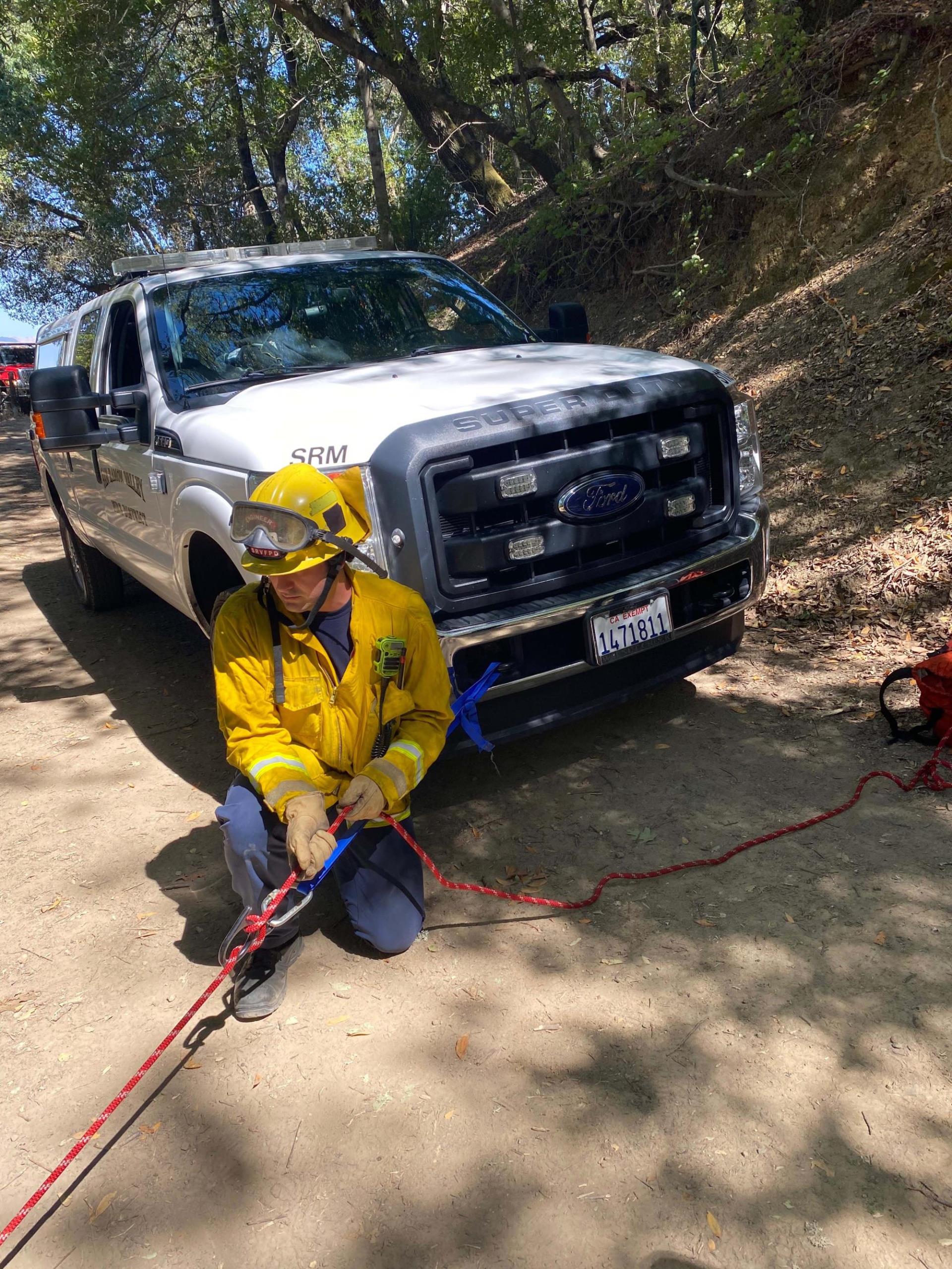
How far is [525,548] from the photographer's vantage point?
11.8 ft

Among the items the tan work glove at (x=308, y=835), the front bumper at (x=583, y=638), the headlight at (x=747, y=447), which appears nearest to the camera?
the tan work glove at (x=308, y=835)

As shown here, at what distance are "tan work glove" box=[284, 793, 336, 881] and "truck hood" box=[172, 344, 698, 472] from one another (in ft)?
4.08

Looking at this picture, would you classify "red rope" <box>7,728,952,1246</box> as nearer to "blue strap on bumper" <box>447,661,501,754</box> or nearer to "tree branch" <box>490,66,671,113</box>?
"blue strap on bumper" <box>447,661,501,754</box>

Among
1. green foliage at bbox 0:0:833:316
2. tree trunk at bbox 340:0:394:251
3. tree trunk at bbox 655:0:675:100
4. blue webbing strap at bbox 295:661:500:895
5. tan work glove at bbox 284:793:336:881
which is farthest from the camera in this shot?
tree trunk at bbox 340:0:394:251

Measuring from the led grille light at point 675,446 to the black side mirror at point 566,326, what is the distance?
160 centimetres

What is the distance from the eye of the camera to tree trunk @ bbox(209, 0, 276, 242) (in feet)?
62.5

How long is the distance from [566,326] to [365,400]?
203 cm

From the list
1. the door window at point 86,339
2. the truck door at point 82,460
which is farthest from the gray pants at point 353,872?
the door window at point 86,339

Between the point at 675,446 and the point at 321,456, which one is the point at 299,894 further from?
the point at 675,446

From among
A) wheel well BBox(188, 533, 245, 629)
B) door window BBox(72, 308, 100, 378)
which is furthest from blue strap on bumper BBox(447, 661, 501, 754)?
door window BBox(72, 308, 100, 378)

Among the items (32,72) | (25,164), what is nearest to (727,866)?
(25,164)

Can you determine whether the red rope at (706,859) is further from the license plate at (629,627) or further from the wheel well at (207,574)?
the wheel well at (207,574)

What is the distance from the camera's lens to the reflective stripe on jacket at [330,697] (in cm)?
302

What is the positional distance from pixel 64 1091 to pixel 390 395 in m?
2.53
